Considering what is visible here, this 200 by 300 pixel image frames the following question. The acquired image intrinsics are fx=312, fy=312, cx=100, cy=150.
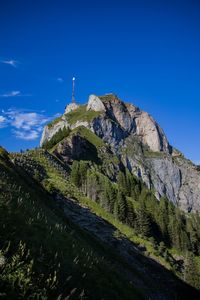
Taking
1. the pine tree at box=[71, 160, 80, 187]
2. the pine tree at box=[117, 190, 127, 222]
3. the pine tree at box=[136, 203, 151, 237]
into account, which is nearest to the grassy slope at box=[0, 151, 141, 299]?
the pine tree at box=[117, 190, 127, 222]

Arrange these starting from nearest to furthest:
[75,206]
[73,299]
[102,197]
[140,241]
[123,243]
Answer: [73,299] < [123,243] < [75,206] < [140,241] < [102,197]

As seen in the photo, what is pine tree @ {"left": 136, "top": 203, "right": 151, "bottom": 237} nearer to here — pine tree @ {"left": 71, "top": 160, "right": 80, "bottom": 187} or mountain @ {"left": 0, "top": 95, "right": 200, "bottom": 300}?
mountain @ {"left": 0, "top": 95, "right": 200, "bottom": 300}

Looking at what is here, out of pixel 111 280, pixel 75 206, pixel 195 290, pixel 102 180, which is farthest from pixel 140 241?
pixel 111 280

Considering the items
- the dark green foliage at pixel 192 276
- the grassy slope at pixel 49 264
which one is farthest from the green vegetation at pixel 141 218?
the grassy slope at pixel 49 264

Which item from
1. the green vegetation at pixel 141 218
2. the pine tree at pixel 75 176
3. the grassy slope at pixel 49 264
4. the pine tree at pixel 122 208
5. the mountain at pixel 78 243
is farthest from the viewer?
the pine tree at pixel 75 176

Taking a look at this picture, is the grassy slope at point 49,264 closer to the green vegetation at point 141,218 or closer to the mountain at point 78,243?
Result: the mountain at point 78,243

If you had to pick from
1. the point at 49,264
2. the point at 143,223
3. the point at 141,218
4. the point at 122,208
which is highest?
the point at 122,208

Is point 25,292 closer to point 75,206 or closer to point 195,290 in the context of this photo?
point 75,206

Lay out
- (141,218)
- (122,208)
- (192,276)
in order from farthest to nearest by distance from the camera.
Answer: (122,208) → (141,218) → (192,276)

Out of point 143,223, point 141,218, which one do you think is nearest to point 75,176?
point 141,218

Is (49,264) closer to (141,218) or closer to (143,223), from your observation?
(143,223)

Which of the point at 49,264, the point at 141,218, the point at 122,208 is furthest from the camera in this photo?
the point at 122,208

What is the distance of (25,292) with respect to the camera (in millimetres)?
11633

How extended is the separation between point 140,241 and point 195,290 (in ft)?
72.4
